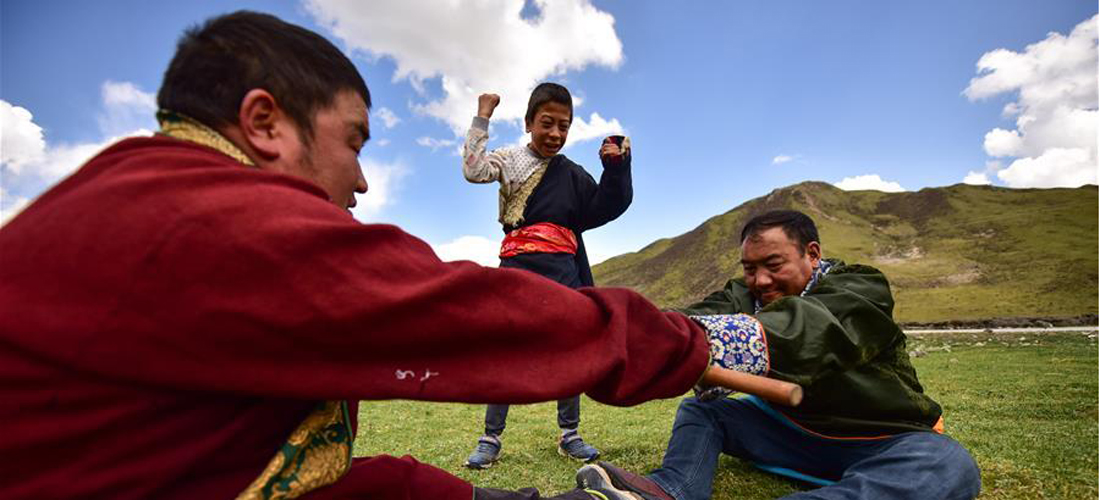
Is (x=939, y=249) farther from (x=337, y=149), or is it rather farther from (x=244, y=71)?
(x=244, y=71)

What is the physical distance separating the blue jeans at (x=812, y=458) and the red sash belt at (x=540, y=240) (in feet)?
4.81

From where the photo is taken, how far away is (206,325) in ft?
3.53

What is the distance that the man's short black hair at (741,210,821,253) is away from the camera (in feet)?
10.5

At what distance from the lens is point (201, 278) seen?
107 cm

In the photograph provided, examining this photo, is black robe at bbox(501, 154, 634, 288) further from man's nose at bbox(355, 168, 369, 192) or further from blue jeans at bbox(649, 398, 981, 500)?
man's nose at bbox(355, 168, 369, 192)

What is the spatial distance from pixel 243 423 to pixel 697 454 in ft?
7.69

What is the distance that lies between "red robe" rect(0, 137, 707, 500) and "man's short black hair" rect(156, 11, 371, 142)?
17 cm

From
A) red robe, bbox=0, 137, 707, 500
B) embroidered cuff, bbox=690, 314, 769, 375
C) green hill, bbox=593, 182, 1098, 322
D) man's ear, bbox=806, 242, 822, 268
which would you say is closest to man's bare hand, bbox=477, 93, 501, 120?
man's ear, bbox=806, 242, 822, 268

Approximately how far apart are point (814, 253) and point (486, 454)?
7.98 feet

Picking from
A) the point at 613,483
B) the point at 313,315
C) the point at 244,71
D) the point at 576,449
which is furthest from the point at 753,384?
the point at 576,449

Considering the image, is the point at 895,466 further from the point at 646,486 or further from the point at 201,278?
the point at 201,278

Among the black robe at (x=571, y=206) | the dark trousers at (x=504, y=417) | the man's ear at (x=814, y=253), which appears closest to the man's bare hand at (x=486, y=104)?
the black robe at (x=571, y=206)

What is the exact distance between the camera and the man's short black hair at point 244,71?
1.44m

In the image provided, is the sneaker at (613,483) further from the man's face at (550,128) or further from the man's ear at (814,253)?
the man's face at (550,128)
